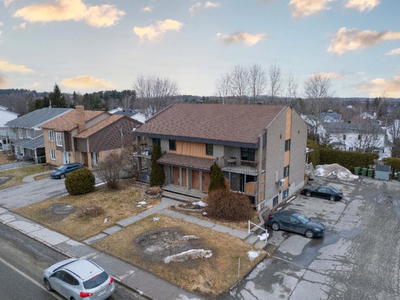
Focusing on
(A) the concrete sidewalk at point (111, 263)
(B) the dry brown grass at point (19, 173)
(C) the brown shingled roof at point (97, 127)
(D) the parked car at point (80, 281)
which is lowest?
(A) the concrete sidewalk at point (111, 263)

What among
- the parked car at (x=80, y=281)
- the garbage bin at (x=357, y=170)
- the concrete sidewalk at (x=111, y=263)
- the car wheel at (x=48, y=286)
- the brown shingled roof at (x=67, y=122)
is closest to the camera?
the parked car at (x=80, y=281)

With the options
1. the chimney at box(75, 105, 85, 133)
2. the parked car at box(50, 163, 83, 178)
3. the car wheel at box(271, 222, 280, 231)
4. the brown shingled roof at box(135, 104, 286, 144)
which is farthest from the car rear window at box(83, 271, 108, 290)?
the chimney at box(75, 105, 85, 133)

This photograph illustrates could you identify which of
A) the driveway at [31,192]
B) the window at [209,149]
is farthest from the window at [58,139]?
the window at [209,149]

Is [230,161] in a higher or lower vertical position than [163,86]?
lower

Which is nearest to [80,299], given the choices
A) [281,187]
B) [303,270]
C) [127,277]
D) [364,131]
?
[127,277]

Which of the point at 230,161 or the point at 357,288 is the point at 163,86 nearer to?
the point at 230,161

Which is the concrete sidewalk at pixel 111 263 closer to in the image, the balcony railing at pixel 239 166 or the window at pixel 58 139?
the balcony railing at pixel 239 166
